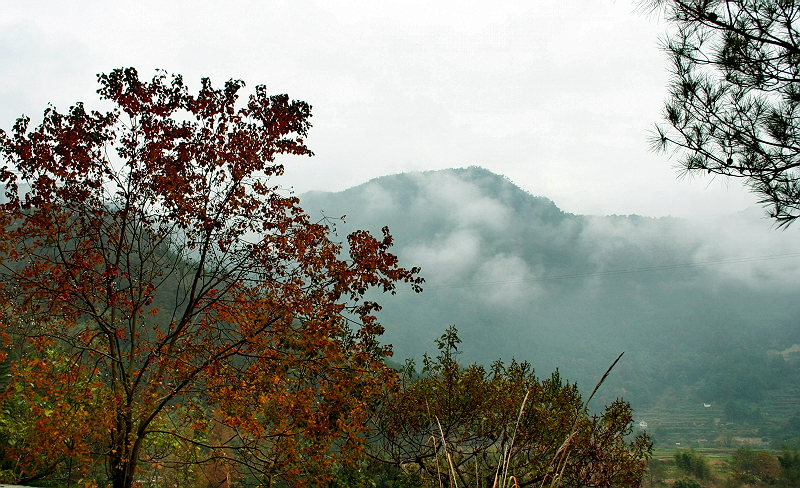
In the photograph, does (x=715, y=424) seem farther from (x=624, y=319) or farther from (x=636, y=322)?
(x=624, y=319)

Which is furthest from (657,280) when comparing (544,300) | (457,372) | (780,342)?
(457,372)

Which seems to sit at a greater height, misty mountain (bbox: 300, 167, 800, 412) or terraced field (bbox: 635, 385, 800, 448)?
misty mountain (bbox: 300, 167, 800, 412)

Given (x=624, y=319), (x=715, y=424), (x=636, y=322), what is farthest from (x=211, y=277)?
(x=624, y=319)

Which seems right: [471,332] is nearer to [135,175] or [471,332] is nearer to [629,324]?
[629,324]

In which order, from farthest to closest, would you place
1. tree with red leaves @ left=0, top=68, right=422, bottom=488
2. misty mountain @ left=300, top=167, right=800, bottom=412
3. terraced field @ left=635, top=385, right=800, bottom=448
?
misty mountain @ left=300, top=167, right=800, bottom=412, terraced field @ left=635, top=385, right=800, bottom=448, tree with red leaves @ left=0, top=68, right=422, bottom=488

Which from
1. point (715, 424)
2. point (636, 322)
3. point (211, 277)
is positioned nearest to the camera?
point (211, 277)

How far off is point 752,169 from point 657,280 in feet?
680

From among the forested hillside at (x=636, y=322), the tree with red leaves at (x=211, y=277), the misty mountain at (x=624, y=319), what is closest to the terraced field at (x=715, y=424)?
the forested hillside at (x=636, y=322)

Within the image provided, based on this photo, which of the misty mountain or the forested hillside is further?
the misty mountain


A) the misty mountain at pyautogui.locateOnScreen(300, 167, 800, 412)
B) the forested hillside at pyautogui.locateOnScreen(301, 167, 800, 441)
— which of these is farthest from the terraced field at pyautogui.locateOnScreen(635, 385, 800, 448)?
the misty mountain at pyautogui.locateOnScreen(300, 167, 800, 412)

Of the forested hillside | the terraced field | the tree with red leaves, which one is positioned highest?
the forested hillside

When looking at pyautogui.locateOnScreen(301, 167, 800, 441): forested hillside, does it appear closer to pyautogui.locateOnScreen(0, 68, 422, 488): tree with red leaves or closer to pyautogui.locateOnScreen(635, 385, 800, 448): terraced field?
pyautogui.locateOnScreen(635, 385, 800, 448): terraced field

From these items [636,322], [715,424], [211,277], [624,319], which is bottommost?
[715,424]

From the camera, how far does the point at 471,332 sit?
162 metres
